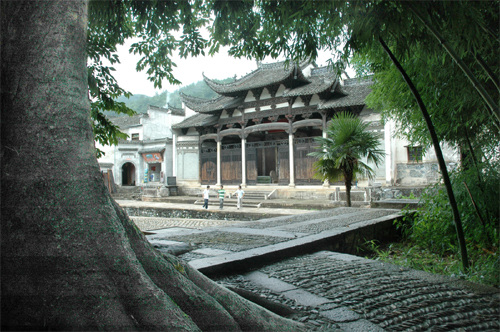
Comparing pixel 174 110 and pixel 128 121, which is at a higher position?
pixel 174 110

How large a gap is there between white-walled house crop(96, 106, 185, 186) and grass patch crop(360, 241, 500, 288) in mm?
21318

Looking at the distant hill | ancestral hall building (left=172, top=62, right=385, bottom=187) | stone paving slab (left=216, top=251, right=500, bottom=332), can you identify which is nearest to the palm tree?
stone paving slab (left=216, top=251, right=500, bottom=332)

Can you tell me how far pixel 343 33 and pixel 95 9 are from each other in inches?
97.1

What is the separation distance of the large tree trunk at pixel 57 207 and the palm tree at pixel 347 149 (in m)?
8.23

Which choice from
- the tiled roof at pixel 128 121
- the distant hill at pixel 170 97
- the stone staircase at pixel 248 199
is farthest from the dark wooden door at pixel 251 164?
the distant hill at pixel 170 97

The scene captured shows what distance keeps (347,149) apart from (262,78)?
1149cm

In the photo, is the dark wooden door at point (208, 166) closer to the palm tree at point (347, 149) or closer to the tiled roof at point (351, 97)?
the tiled roof at point (351, 97)

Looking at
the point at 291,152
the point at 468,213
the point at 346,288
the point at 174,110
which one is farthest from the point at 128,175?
the point at 346,288

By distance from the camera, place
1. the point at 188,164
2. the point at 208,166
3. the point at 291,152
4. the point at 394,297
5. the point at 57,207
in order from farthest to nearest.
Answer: the point at 188,164, the point at 208,166, the point at 291,152, the point at 394,297, the point at 57,207

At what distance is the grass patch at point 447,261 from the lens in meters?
3.30

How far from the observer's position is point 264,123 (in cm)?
1856

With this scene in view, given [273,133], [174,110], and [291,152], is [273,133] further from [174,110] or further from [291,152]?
[174,110]

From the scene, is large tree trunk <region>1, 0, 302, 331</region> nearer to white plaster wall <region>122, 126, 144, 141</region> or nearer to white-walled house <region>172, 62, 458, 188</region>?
white-walled house <region>172, 62, 458, 188</region>

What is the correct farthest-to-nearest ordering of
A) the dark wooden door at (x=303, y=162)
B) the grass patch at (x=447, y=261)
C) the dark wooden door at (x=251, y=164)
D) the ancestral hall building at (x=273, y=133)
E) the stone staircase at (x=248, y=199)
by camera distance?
the dark wooden door at (x=251, y=164)
the dark wooden door at (x=303, y=162)
the stone staircase at (x=248, y=199)
the ancestral hall building at (x=273, y=133)
the grass patch at (x=447, y=261)
